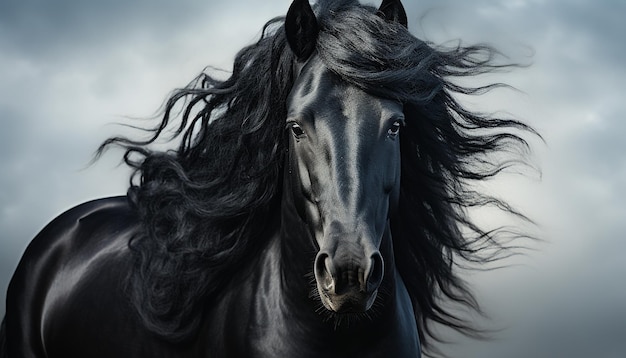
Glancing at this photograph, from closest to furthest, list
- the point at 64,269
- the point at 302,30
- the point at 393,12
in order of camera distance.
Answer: the point at 302,30
the point at 393,12
the point at 64,269

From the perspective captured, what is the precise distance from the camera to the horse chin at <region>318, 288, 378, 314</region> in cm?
372

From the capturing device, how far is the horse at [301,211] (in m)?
4.00

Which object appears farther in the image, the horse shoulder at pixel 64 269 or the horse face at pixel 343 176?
the horse shoulder at pixel 64 269

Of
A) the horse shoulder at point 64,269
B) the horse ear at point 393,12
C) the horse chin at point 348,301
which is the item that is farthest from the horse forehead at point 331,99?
the horse shoulder at point 64,269

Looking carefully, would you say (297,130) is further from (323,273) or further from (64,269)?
(64,269)

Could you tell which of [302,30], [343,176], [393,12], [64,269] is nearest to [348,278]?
[343,176]

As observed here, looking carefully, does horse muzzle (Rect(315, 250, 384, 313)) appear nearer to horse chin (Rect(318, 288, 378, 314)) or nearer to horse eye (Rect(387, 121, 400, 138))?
horse chin (Rect(318, 288, 378, 314))

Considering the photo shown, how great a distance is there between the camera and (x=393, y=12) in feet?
15.0

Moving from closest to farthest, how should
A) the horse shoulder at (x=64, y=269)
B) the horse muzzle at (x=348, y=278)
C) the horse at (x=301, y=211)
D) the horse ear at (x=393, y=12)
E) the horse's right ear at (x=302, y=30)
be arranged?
the horse muzzle at (x=348, y=278) → the horse at (x=301, y=211) → the horse's right ear at (x=302, y=30) → the horse ear at (x=393, y=12) → the horse shoulder at (x=64, y=269)

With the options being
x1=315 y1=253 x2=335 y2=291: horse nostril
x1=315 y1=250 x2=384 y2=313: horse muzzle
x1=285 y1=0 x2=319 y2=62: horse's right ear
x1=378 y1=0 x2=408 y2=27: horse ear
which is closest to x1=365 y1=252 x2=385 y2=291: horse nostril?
x1=315 y1=250 x2=384 y2=313: horse muzzle

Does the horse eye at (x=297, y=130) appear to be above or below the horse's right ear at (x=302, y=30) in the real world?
below

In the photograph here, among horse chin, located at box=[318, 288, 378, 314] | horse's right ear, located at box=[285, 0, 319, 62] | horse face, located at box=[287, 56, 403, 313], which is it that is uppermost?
horse's right ear, located at box=[285, 0, 319, 62]

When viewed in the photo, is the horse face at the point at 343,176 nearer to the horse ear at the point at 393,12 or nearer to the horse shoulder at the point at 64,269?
the horse ear at the point at 393,12

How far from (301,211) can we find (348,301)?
0.55 meters
